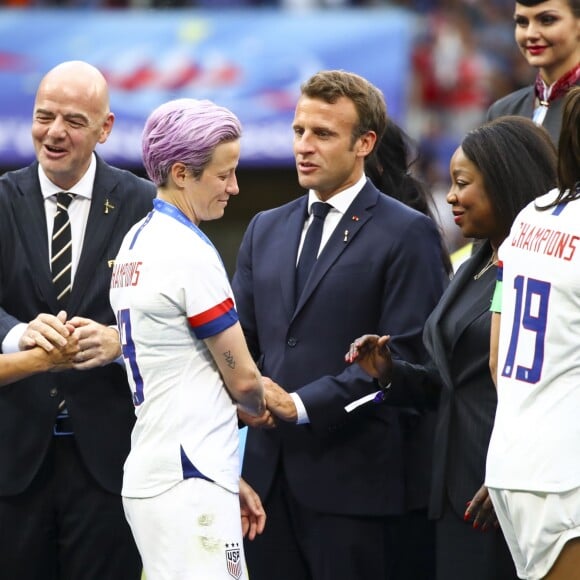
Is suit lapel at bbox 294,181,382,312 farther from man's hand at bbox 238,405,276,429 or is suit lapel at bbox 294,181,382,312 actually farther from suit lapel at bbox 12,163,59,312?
suit lapel at bbox 12,163,59,312

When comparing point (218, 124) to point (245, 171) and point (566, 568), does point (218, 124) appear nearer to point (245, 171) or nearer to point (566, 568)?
point (566, 568)

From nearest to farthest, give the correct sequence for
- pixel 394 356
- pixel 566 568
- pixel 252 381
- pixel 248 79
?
pixel 566 568 → pixel 252 381 → pixel 394 356 → pixel 248 79

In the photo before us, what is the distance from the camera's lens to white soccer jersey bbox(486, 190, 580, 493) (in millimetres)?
3305

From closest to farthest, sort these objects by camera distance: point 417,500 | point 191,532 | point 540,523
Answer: point 540,523 < point 191,532 < point 417,500

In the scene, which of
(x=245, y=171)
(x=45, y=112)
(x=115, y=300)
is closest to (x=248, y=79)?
(x=245, y=171)

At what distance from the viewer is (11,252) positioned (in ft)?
14.5

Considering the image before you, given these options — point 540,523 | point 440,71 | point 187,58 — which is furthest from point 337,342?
point 440,71

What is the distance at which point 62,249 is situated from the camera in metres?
4.44

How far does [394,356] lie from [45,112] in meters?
1.40

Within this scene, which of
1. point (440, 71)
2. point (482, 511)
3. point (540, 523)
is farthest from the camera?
point (440, 71)

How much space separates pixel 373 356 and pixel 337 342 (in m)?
0.20

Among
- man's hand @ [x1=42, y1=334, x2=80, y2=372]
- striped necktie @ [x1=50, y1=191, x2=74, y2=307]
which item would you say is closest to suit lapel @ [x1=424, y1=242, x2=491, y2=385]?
man's hand @ [x1=42, y1=334, x2=80, y2=372]

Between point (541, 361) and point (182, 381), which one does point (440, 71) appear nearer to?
point (182, 381)

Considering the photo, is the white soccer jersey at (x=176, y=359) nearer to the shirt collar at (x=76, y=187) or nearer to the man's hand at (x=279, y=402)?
the man's hand at (x=279, y=402)
